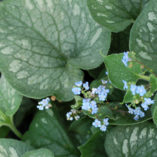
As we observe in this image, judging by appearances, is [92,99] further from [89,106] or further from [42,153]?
[42,153]

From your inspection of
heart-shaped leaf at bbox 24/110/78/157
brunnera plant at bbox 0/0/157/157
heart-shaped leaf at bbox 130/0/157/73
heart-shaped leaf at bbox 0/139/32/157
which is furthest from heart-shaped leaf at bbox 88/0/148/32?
heart-shaped leaf at bbox 0/139/32/157

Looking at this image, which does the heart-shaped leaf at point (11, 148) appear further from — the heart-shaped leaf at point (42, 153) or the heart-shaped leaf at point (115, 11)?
the heart-shaped leaf at point (115, 11)

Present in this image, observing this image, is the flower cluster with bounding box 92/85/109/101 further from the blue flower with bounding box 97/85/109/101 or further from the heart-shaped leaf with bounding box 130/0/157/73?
the heart-shaped leaf with bounding box 130/0/157/73

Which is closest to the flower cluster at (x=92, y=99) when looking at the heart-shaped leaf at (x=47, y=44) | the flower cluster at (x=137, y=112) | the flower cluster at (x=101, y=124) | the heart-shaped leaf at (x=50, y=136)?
the flower cluster at (x=101, y=124)

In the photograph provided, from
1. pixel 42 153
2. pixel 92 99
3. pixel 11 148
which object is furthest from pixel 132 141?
pixel 11 148

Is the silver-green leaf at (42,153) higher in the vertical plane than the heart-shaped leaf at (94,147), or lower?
higher

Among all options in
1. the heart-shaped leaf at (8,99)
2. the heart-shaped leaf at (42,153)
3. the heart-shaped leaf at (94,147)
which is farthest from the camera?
the heart-shaped leaf at (8,99)
